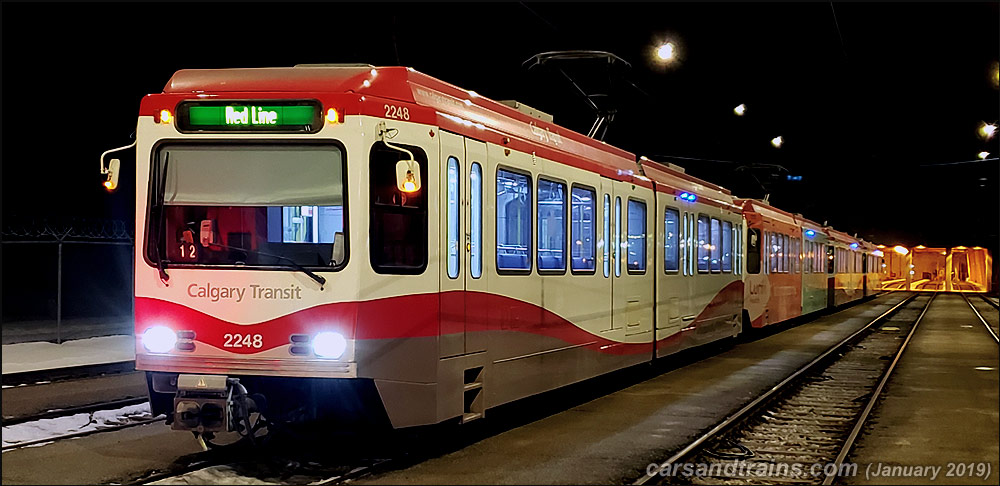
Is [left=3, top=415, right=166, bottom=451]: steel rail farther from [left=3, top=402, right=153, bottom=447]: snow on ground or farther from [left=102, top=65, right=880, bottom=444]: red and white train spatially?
[left=102, top=65, right=880, bottom=444]: red and white train

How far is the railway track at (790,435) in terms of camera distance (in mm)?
8984

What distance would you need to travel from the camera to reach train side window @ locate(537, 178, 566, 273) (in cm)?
1095

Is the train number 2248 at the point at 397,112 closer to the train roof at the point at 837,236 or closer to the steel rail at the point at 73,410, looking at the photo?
the steel rail at the point at 73,410

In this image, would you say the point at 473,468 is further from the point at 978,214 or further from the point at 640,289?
the point at 978,214

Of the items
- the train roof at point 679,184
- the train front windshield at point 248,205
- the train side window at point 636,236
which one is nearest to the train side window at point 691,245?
the train roof at point 679,184

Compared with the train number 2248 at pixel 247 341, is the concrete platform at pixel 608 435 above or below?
below

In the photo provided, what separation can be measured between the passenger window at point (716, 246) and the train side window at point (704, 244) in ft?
0.69

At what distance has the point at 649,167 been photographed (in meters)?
15.4

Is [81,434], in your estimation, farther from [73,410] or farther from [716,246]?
[716,246]

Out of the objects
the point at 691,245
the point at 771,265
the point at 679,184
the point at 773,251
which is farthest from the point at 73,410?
the point at 773,251

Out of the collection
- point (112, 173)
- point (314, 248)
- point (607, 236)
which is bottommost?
point (314, 248)

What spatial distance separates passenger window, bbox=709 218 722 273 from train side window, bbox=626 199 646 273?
14.4 feet

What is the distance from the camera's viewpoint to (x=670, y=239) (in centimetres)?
1602

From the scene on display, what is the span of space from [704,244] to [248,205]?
446 inches
